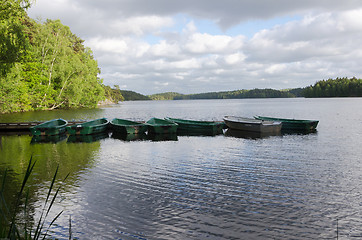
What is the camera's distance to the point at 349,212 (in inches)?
320

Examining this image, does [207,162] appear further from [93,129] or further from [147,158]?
[93,129]

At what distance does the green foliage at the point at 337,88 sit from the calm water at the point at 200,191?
17427cm

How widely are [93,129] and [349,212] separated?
22983 mm

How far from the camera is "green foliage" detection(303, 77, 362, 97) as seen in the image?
542 feet

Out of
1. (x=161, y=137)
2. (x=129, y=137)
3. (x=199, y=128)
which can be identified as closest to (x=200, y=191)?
(x=161, y=137)

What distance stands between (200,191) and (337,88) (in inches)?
7569

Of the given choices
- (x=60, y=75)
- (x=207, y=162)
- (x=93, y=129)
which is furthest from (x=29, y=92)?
(x=207, y=162)

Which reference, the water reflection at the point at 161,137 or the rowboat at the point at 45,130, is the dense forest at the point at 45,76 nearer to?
the rowboat at the point at 45,130

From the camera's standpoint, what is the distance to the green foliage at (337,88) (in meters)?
165

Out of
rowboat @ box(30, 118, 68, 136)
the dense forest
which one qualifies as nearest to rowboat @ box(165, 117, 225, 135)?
rowboat @ box(30, 118, 68, 136)

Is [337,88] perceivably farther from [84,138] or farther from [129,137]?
[84,138]

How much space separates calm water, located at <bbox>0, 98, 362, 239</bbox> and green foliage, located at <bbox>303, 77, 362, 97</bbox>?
572ft

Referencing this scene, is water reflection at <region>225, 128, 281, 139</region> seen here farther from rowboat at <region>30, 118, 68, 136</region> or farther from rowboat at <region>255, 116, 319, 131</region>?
rowboat at <region>30, 118, 68, 136</region>

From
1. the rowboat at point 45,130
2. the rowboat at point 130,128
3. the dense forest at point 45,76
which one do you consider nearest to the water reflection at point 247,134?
the rowboat at point 130,128
